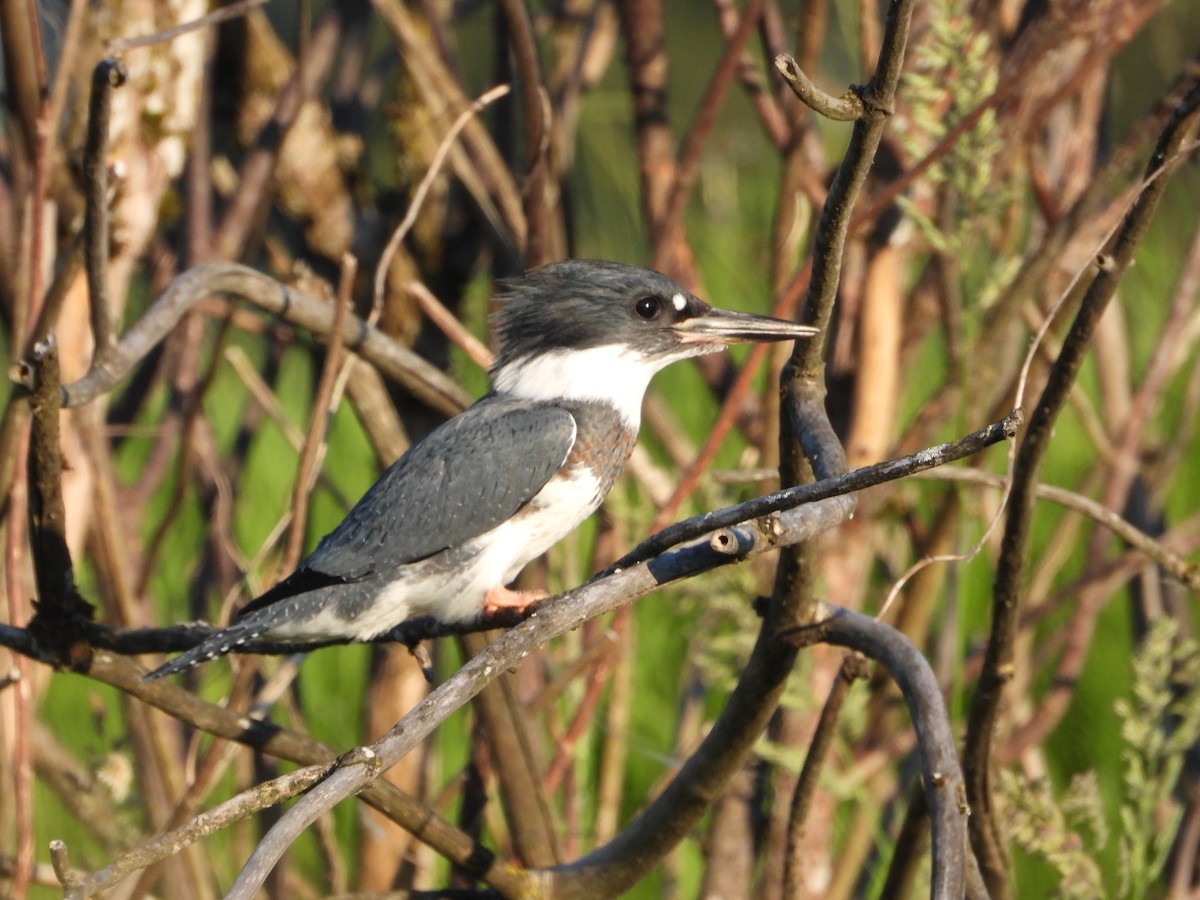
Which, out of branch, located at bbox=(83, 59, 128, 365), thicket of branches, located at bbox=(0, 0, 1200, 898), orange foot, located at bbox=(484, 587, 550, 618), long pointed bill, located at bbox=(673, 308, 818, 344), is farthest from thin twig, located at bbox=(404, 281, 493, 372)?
branch, located at bbox=(83, 59, 128, 365)

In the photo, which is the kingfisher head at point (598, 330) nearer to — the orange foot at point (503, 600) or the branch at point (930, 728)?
the orange foot at point (503, 600)

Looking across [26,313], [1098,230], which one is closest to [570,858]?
[26,313]

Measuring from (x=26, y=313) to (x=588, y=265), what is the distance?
2.84ft

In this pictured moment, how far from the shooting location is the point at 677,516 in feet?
8.66

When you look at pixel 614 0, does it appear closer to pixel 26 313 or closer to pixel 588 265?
pixel 588 265

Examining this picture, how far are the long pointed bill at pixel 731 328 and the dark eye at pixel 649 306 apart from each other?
0.05 metres

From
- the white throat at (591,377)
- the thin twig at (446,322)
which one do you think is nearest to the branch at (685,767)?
the white throat at (591,377)

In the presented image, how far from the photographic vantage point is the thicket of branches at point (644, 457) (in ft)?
5.21

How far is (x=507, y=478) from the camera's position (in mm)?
2143

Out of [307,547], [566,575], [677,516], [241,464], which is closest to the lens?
[677,516]

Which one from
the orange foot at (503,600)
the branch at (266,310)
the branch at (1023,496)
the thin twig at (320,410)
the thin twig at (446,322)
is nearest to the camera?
the branch at (1023,496)

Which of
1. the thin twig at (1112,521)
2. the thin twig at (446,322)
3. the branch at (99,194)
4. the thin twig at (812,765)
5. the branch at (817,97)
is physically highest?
the branch at (817,97)

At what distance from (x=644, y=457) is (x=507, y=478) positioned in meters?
0.63

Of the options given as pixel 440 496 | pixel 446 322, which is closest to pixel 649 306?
pixel 446 322
